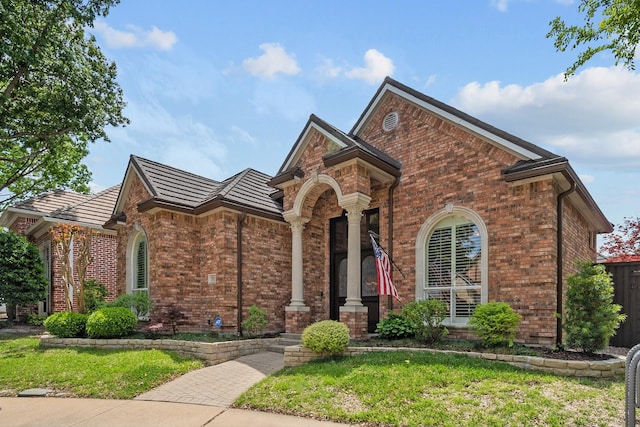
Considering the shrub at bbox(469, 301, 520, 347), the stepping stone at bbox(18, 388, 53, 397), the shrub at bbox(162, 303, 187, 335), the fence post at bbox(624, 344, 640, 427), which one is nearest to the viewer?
the fence post at bbox(624, 344, 640, 427)

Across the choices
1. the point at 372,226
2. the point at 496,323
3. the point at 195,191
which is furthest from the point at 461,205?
the point at 195,191

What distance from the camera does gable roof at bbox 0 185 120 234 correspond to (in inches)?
603

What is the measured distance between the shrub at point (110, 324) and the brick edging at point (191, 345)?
0.19 meters

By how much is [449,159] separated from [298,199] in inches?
154

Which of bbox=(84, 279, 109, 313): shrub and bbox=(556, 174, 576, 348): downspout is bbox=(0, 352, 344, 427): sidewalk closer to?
bbox=(556, 174, 576, 348): downspout

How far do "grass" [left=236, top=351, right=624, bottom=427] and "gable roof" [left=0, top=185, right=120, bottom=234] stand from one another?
12469 mm

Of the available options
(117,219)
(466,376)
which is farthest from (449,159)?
(117,219)

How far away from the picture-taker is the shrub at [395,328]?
322 inches

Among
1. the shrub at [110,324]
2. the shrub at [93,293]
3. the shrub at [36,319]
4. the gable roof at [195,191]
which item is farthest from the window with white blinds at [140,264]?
the shrub at [36,319]

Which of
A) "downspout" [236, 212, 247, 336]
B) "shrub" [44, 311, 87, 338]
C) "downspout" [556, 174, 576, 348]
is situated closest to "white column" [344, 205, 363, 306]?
"downspout" [236, 212, 247, 336]

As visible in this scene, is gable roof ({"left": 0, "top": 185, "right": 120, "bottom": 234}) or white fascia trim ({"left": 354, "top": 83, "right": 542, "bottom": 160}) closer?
white fascia trim ({"left": 354, "top": 83, "right": 542, "bottom": 160})

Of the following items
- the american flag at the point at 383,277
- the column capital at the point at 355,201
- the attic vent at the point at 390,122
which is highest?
the attic vent at the point at 390,122

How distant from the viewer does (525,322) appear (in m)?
7.45

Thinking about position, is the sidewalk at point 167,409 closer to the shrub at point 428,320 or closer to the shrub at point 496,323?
the shrub at point 428,320
